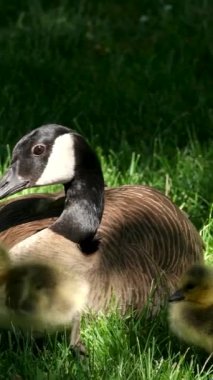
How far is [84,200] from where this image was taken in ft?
15.8

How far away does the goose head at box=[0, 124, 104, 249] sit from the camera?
4.78 m

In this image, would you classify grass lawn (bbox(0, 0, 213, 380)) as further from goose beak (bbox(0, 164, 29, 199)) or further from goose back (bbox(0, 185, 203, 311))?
goose beak (bbox(0, 164, 29, 199))

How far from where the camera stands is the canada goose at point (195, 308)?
4168 millimetres

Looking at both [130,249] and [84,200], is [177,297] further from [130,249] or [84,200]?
[84,200]

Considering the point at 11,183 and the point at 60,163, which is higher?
the point at 60,163

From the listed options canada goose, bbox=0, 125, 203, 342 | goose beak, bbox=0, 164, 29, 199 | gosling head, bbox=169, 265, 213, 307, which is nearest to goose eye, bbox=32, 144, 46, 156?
canada goose, bbox=0, 125, 203, 342

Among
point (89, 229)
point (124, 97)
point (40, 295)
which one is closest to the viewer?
point (40, 295)

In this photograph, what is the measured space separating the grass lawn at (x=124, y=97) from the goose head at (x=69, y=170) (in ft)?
1.51

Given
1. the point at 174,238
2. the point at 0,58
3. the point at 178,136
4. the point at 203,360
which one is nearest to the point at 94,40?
the point at 0,58

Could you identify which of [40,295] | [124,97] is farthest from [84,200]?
[124,97]

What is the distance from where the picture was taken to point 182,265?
5066 millimetres

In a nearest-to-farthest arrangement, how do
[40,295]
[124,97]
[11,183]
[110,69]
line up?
[40,295], [11,183], [124,97], [110,69]

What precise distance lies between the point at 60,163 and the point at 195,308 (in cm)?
93

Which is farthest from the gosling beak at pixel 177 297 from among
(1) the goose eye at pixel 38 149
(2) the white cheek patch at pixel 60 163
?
(1) the goose eye at pixel 38 149
